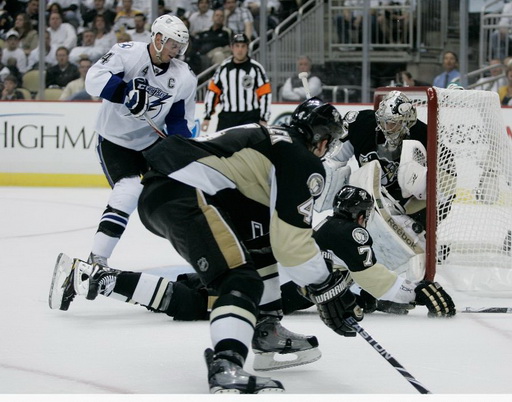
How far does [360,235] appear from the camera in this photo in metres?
2.98

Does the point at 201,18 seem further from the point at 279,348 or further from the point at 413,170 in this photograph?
the point at 279,348

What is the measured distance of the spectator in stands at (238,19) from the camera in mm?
8555

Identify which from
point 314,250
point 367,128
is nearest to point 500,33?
point 367,128

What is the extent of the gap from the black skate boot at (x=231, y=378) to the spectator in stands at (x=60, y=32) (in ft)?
22.9

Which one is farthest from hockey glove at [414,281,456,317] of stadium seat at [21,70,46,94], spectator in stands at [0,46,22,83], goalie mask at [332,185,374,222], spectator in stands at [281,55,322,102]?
spectator in stands at [0,46,22,83]

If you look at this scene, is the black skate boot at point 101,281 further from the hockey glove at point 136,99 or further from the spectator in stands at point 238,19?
the spectator in stands at point 238,19

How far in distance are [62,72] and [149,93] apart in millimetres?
4981

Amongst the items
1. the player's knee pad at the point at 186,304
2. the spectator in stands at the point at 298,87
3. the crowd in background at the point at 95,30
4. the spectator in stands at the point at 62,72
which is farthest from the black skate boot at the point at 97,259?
the spectator in stands at the point at 62,72

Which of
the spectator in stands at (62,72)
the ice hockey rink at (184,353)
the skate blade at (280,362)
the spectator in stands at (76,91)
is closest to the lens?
the ice hockey rink at (184,353)

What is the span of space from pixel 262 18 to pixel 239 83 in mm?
1224

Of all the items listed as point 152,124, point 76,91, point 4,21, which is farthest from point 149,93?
point 4,21

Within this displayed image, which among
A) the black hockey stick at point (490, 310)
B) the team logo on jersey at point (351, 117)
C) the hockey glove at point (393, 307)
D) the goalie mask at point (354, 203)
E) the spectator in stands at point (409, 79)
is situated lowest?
the black hockey stick at point (490, 310)

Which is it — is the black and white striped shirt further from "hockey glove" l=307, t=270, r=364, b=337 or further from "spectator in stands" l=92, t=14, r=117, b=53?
"hockey glove" l=307, t=270, r=364, b=337

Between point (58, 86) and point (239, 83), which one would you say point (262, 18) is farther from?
point (58, 86)
